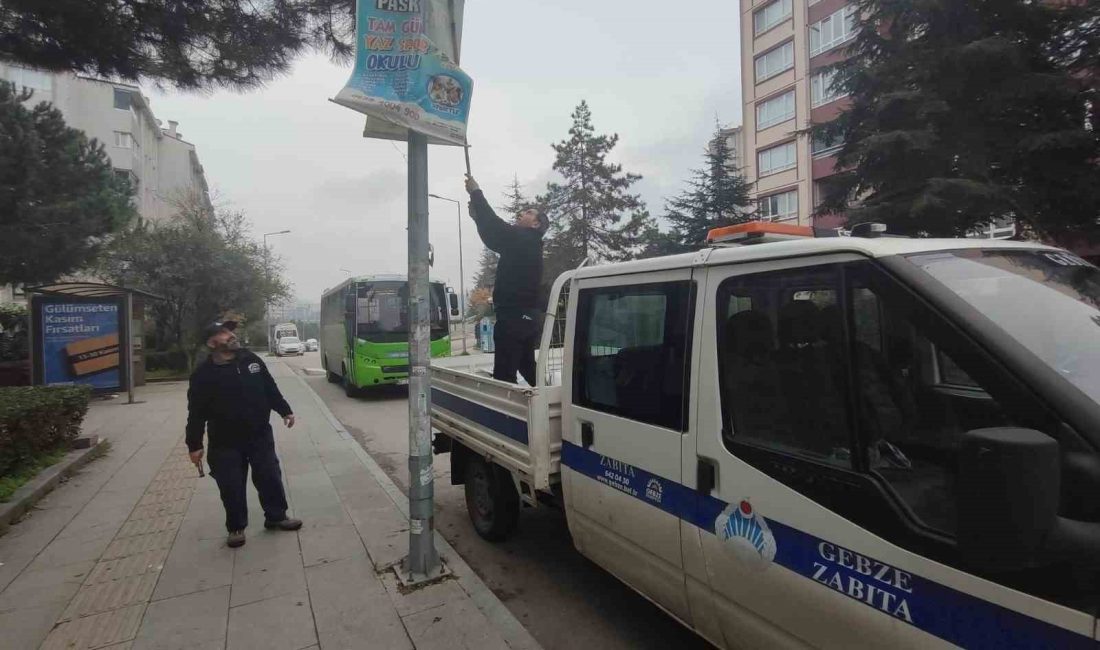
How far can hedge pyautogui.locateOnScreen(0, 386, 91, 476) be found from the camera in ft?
18.9

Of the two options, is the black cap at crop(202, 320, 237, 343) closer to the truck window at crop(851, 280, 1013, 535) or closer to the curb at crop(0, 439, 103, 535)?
the curb at crop(0, 439, 103, 535)

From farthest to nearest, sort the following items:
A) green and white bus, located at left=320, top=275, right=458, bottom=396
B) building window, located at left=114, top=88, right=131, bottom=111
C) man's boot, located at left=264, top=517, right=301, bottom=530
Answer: building window, located at left=114, top=88, right=131, bottom=111, green and white bus, located at left=320, top=275, right=458, bottom=396, man's boot, located at left=264, top=517, right=301, bottom=530

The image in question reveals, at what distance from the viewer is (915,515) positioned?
1797 millimetres

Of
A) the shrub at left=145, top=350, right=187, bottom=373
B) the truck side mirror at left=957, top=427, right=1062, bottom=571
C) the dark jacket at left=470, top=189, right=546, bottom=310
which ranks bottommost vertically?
the shrub at left=145, top=350, right=187, bottom=373

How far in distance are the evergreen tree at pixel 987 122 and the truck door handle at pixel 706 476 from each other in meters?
9.61

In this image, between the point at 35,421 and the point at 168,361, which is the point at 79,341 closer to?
the point at 35,421

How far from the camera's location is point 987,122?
10.9m

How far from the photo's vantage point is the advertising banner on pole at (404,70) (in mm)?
3449

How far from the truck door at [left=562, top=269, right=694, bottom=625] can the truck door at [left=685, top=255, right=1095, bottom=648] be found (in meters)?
0.21

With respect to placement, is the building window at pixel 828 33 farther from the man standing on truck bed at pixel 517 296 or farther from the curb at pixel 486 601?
the curb at pixel 486 601

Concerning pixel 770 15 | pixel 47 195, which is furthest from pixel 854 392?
pixel 770 15

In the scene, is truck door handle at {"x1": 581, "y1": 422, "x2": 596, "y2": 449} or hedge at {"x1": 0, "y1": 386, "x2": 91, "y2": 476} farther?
hedge at {"x1": 0, "y1": 386, "x2": 91, "y2": 476}

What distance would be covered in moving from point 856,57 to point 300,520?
14052 millimetres

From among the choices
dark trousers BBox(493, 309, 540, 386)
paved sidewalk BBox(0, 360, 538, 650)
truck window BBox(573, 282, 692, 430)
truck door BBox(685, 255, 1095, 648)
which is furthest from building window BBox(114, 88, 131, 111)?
truck door BBox(685, 255, 1095, 648)
